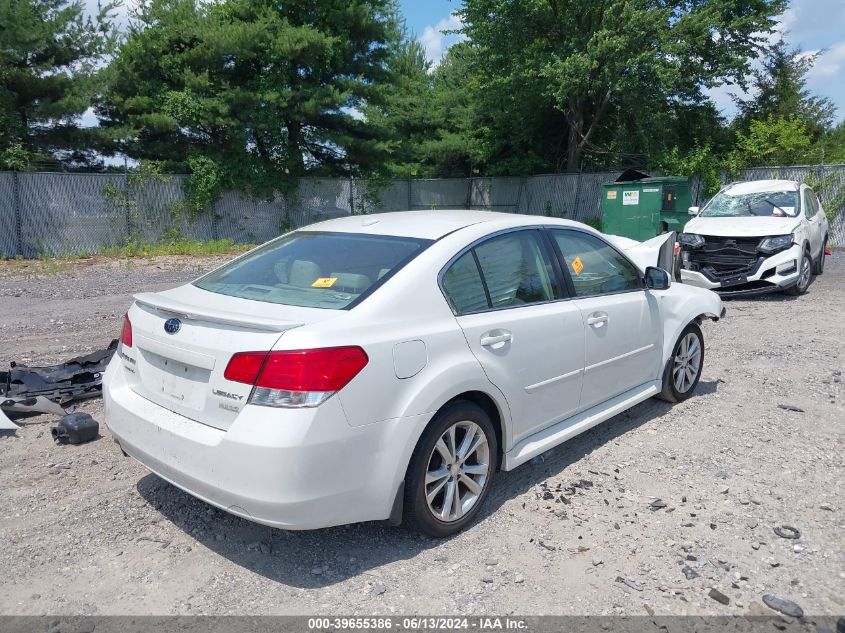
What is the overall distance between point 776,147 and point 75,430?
22488 millimetres

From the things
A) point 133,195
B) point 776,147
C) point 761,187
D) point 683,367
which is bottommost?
point 683,367

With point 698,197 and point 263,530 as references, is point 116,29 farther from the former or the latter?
point 263,530

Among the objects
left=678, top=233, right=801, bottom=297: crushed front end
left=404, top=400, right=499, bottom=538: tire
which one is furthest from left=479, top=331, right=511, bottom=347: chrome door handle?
left=678, top=233, right=801, bottom=297: crushed front end

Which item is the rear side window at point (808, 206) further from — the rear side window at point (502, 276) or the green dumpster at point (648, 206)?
the rear side window at point (502, 276)

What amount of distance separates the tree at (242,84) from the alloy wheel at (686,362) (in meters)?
18.2

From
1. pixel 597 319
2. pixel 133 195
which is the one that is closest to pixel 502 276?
pixel 597 319

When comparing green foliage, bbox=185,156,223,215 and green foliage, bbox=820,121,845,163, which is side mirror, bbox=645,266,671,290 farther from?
green foliage, bbox=820,121,845,163

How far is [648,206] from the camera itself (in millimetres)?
15453

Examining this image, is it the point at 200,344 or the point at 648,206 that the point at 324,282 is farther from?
the point at 648,206

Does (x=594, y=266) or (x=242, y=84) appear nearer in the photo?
(x=594, y=266)

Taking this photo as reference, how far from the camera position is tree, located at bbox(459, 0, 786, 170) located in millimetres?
20219

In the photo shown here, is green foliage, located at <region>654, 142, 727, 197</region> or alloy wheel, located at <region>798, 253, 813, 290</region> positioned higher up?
green foliage, located at <region>654, 142, 727, 197</region>

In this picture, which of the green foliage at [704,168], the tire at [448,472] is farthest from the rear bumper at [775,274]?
the green foliage at [704,168]

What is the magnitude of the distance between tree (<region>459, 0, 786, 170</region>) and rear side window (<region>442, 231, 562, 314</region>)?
1831 centimetres
